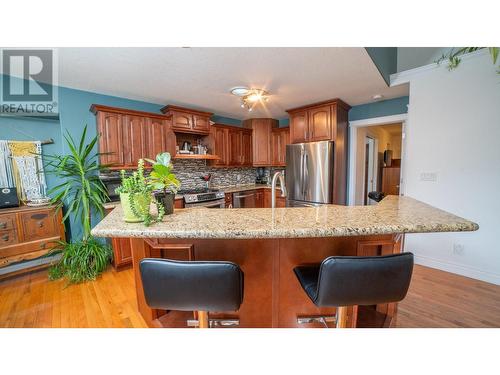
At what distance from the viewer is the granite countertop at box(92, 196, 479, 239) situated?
979mm

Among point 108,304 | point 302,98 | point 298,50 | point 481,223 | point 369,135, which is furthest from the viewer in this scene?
point 369,135

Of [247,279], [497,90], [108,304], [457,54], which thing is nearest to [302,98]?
[457,54]

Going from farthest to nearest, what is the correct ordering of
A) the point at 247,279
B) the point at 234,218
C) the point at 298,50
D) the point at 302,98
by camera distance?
the point at 302,98
the point at 298,50
the point at 247,279
the point at 234,218

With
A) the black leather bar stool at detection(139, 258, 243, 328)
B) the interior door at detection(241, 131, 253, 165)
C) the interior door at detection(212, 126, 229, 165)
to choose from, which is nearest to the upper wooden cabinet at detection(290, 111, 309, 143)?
the interior door at detection(241, 131, 253, 165)

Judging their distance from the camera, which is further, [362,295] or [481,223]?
[481,223]

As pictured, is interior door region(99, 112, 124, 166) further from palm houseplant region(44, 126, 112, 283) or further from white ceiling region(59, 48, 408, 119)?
white ceiling region(59, 48, 408, 119)

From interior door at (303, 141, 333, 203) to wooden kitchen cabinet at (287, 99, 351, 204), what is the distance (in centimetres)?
13

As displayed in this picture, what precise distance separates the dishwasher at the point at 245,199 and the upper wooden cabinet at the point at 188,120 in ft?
4.20

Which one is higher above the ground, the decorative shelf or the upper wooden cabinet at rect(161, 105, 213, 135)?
the upper wooden cabinet at rect(161, 105, 213, 135)

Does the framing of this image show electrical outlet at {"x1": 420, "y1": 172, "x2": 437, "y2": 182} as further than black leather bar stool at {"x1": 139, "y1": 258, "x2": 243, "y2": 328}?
Yes

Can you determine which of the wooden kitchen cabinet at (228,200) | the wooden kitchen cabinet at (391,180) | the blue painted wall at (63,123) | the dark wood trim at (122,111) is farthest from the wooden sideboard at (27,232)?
the wooden kitchen cabinet at (391,180)

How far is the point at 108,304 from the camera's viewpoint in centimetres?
198
